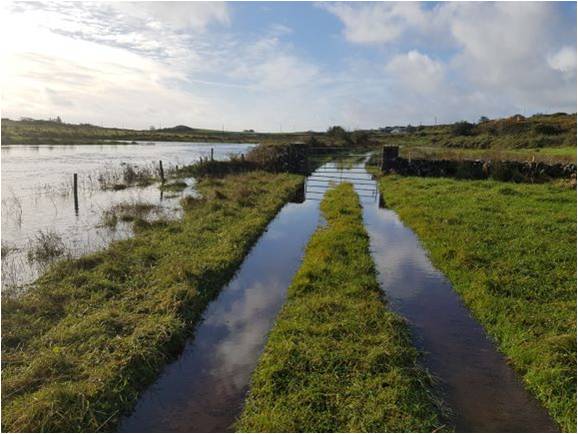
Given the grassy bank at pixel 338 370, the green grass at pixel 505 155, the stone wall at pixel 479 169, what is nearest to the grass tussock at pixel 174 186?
the stone wall at pixel 479 169

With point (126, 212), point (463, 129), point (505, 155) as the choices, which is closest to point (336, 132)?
point (463, 129)

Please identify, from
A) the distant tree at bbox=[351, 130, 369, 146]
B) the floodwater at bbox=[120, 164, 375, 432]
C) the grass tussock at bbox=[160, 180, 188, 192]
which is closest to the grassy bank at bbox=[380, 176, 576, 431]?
the floodwater at bbox=[120, 164, 375, 432]

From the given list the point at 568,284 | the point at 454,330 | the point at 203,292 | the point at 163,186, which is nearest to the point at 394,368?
the point at 454,330

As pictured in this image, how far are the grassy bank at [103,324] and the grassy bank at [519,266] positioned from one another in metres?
5.77

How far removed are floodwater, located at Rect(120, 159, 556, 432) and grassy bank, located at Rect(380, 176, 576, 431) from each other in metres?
0.32

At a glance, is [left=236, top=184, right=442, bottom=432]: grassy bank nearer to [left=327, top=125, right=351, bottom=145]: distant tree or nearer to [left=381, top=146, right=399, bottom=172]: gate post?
[left=381, top=146, right=399, bottom=172]: gate post

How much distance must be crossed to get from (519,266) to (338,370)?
6668 mm

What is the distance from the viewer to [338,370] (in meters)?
5.99

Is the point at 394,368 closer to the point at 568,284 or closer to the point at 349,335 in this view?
the point at 349,335

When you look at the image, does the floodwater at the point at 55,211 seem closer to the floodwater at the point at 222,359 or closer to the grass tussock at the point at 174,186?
the grass tussock at the point at 174,186

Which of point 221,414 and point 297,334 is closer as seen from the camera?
point 221,414

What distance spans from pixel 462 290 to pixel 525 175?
19563mm

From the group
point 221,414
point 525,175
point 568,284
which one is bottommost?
point 221,414

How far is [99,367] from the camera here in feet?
19.5
